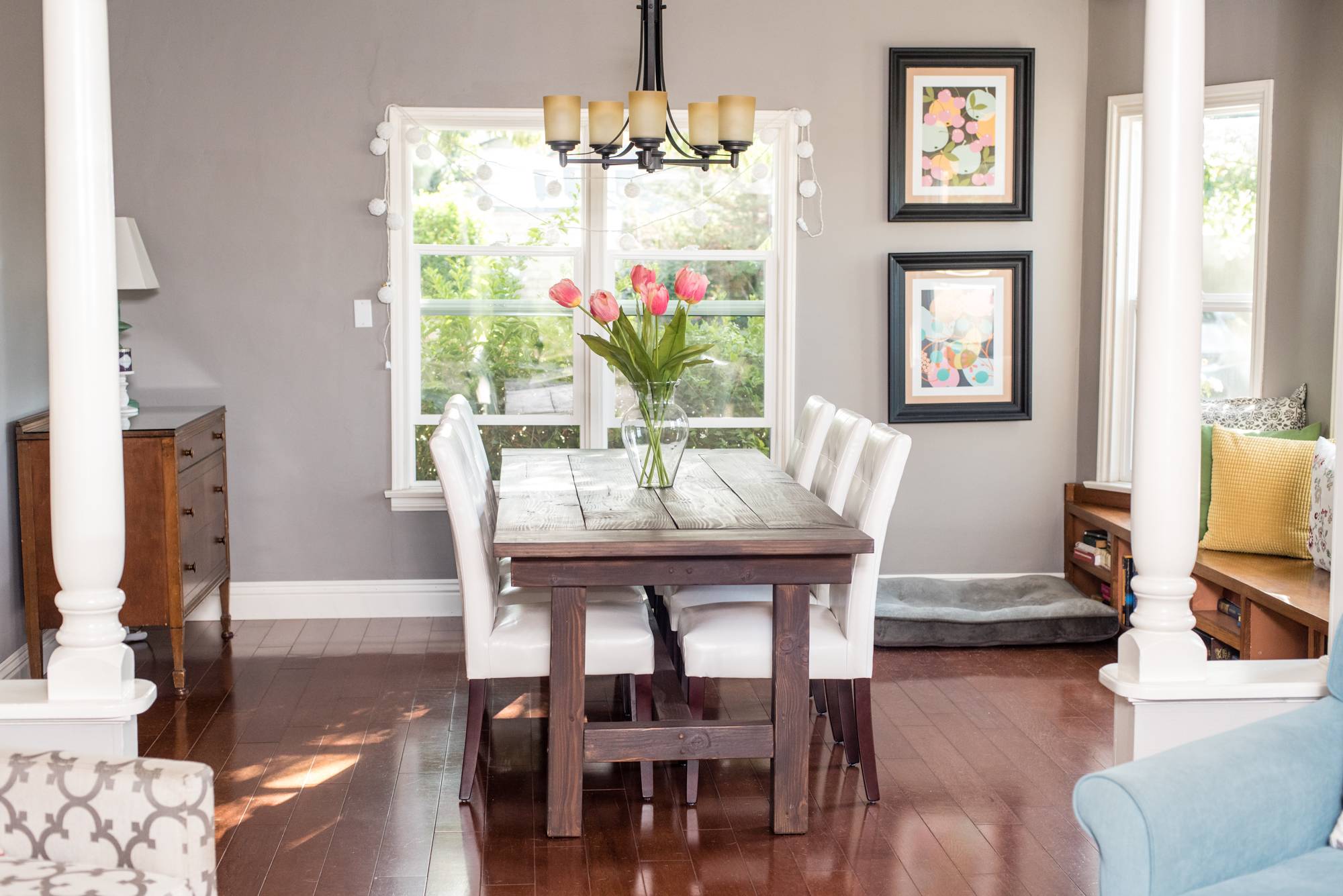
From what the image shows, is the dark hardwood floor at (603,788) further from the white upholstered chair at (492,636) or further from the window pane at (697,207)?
the window pane at (697,207)

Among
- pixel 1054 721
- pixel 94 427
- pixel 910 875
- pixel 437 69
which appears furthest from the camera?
pixel 437 69

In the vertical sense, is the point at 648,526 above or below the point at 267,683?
above

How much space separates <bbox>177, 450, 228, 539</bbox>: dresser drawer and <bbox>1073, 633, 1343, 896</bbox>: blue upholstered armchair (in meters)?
3.26

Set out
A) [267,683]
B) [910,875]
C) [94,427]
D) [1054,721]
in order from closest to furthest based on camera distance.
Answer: [94,427], [910,875], [1054,721], [267,683]

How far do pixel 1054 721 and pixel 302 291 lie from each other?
3.28 meters

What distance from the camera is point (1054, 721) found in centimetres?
390

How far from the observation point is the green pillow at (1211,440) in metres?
4.45

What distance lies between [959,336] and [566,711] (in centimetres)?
289

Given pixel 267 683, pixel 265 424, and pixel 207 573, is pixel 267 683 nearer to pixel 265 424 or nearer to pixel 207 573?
pixel 207 573

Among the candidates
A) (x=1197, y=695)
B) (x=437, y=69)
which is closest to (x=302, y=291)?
(x=437, y=69)

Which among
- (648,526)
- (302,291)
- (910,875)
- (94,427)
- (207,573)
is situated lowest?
(910,875)

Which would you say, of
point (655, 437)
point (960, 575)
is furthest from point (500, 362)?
point (960, 575)

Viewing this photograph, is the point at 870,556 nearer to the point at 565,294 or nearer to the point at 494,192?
the point at 565,294

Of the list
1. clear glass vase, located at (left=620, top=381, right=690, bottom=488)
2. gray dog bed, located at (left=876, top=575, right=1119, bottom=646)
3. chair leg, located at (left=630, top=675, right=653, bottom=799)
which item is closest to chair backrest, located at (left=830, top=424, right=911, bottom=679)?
chair leg, located at (left=630, top=675, right=653, bottom=799)
